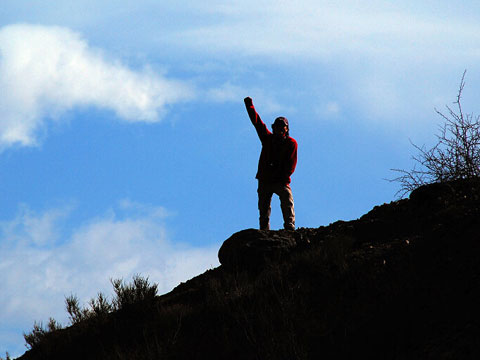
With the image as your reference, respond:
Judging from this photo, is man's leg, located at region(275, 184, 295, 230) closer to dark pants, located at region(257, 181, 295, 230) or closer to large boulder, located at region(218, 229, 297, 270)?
dark pants, located at region(257, 181, 295, 230)

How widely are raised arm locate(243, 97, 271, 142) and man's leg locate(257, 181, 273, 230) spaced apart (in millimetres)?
993

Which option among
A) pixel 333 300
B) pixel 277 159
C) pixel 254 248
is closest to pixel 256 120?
pixel 277 159

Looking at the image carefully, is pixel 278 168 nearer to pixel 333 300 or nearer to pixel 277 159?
pixel 277 159

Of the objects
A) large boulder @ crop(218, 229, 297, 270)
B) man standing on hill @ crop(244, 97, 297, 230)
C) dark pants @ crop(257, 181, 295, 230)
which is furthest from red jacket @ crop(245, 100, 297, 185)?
large boulder @ crop(218, 229, 297, 270)

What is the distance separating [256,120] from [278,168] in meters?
1.12

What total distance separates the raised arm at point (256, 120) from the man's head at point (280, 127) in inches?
8.4

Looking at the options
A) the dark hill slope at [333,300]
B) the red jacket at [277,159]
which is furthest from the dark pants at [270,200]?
the dark hill slope at [333,300]

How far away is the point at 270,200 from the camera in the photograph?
12219mm

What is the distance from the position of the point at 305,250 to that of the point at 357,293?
2097 mm

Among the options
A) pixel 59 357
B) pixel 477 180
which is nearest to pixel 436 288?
pixel 477 180

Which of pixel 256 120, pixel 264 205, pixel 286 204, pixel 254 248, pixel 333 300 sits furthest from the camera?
pixel 256 120

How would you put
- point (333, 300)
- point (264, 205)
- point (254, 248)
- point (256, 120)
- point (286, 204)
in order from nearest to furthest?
point (333, 300)
point (254, 248)
point (286, 204)
point (264, 205)
point (256, 120)

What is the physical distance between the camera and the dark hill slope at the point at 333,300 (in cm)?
711

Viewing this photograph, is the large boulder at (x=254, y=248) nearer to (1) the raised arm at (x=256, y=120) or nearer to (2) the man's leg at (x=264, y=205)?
(2) the man's leg at (x=264, y=205)
